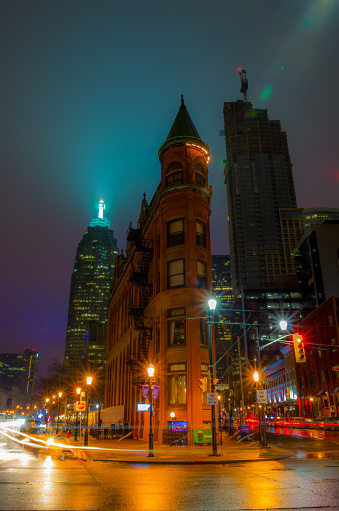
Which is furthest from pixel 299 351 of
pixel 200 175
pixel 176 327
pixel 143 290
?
pixel 143 290

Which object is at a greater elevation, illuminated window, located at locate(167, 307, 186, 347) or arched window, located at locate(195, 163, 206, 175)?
arched window, located at locate(195, 163, 206, 175)

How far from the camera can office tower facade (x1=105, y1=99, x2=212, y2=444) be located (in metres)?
29.7

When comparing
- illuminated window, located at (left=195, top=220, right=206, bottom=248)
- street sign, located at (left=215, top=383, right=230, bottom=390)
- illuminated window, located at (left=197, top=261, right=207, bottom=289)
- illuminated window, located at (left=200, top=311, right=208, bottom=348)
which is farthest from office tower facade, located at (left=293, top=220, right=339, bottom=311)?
street sign, located at (left=215, top=383, right=230, bottom=390)

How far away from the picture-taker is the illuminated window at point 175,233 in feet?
110

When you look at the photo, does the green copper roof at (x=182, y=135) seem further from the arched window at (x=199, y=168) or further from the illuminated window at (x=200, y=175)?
the illuminated window at (x=200, y=175)

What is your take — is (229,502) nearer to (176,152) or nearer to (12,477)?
(12,477)

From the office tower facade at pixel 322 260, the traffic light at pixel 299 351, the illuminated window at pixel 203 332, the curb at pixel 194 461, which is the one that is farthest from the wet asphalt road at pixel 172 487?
the office tower facade at pixel 322 260

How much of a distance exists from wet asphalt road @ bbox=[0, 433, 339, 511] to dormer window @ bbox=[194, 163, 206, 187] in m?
23.9

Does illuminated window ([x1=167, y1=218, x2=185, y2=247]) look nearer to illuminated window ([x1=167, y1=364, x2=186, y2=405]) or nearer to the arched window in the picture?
the arched window

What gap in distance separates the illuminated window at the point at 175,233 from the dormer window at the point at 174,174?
3.53 meters

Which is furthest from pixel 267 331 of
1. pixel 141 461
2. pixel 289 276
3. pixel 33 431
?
pixel 141 461

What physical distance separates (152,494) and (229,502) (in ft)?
7.10

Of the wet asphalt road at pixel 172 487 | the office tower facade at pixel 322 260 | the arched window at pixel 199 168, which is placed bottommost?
the wet asphalt road at pixel 172 487

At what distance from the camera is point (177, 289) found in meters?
31.8
